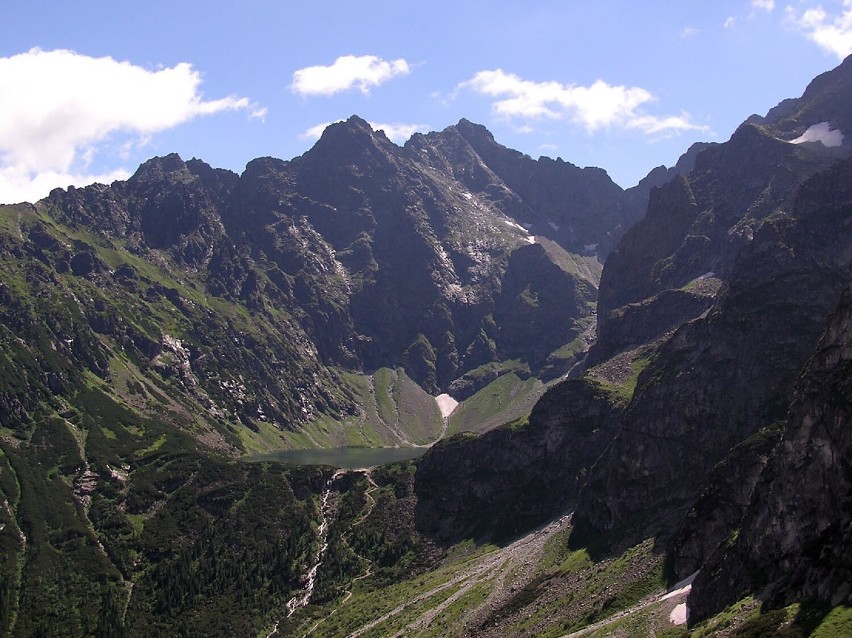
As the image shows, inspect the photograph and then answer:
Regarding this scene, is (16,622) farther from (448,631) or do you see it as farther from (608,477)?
(608,477)

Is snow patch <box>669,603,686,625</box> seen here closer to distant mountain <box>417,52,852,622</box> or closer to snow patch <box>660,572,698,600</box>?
distant mountain <box>417,52,852,622</box>

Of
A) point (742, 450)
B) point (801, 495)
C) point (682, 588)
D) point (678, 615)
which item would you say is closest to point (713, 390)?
point (742, 450)

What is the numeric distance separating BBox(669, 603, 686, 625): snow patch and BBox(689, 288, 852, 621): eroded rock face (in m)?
1.92

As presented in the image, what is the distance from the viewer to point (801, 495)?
265ft

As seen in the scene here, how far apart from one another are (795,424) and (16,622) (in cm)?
18758

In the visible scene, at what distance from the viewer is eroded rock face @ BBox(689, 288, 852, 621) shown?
7581 cm

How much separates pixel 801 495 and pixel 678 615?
23182mm

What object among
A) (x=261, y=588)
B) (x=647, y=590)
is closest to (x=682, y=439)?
(x=647, y=590)

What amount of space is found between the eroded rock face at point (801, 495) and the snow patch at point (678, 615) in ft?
6.30

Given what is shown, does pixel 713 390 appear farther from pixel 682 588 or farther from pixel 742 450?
pixel 682 588

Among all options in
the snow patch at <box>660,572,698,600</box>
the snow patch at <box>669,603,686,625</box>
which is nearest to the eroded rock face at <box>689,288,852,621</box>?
the snow patch at <box>669,603,686,625</box>

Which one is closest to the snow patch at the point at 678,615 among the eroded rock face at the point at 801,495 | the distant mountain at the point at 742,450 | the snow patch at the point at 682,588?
the eroded rock face at the point at 801,495

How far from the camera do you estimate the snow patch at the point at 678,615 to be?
91.8m

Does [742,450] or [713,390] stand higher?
[713,390]
